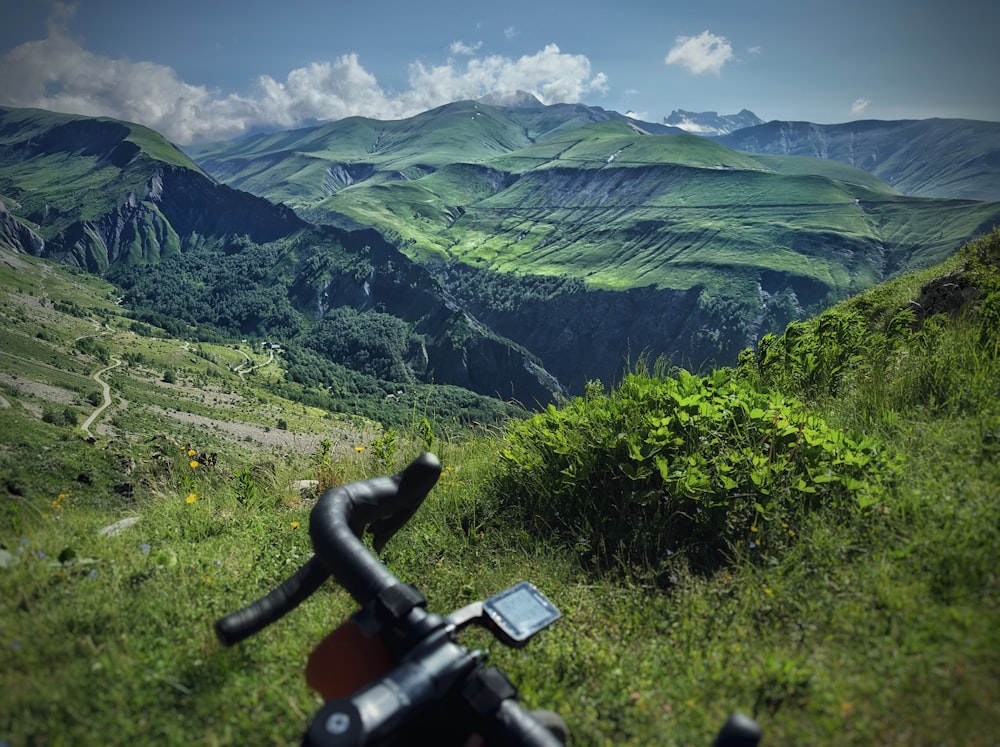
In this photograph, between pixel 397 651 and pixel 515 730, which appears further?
pixel 397 651

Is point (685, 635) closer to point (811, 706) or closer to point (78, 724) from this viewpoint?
point (811, 706)

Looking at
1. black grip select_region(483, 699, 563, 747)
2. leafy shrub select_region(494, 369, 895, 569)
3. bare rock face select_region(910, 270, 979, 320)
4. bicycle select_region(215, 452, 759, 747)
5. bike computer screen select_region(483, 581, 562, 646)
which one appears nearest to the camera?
bicycle select_region(215, 452, 759, 747)

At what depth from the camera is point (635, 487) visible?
5.04 m

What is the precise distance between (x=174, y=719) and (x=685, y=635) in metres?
2.96

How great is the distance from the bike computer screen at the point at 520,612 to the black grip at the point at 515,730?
1.14ft

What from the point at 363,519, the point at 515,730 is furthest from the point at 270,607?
the point at 515,730

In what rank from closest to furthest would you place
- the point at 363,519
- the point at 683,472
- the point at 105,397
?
the point at 363,519
the point at 683,472
the point at 105,397

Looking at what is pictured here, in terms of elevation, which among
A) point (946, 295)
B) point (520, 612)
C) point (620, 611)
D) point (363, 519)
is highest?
point (946, 295)

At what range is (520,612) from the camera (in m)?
2.39

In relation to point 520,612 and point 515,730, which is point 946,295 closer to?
point 520,612

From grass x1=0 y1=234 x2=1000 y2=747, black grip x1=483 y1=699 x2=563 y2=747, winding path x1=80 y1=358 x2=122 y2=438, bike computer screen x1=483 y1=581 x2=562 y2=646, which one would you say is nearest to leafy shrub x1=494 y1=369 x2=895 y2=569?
grass x1=0 y1=234 x2=1000 y2=747

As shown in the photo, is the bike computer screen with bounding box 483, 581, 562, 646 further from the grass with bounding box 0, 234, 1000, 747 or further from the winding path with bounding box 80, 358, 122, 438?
the winding path with bounding box 80, 358, 122, 438

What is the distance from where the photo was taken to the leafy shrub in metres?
4.32

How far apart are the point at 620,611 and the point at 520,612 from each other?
1789mm
